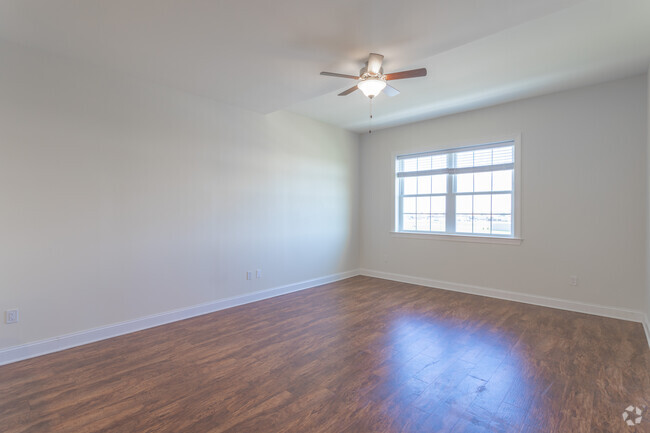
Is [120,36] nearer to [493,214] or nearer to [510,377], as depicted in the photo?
[510,377]

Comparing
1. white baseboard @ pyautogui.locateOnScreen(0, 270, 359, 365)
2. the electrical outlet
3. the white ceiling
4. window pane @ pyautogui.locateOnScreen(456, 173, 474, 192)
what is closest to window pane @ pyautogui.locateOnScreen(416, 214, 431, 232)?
window pane @ pyautogui.locateOnScreen(456, 173, 474, 192)

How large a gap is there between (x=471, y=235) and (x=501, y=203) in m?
0.65

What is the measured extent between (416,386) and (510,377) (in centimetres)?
77

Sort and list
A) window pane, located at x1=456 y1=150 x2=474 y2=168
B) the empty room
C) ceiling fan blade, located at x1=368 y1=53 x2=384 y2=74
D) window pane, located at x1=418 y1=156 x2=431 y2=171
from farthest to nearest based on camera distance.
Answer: window pane, located at x1=418 y1=156 x2=431 y2=171 → window pane, located at x1=456 y1=150 x2=474 y2=168 → ceiling fan blade, located at x1=368 y1=53 x2=384 y2=74 → the empty room

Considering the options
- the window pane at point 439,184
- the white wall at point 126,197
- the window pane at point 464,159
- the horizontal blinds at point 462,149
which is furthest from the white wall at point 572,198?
the white wall at point 126,197

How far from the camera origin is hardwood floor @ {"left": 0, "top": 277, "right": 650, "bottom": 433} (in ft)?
6.31

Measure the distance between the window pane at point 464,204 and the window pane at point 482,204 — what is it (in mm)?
91

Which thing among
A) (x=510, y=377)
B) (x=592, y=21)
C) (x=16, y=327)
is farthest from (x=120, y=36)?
(x=510, y=377)

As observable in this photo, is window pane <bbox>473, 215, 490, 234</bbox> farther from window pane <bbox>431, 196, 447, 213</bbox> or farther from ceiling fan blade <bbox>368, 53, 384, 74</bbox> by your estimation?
ceiling fan blade <bbox>368, 53, 384, 74</bbox>

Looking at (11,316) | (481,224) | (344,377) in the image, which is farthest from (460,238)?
(11,316)

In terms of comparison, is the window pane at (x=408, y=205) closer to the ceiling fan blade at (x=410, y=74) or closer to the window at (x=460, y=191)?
the window at (x=460, y=191)

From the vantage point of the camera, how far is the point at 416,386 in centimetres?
230

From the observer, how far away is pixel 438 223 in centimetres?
537

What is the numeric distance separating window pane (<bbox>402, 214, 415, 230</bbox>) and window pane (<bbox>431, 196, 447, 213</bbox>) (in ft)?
1.37
